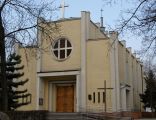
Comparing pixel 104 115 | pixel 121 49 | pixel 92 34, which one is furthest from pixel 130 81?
pixel 104 115

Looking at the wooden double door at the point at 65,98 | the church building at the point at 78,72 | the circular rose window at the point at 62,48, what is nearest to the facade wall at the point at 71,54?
the church building at the point at 78,72

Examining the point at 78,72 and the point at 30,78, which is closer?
the point at 78,72

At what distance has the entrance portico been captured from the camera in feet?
116

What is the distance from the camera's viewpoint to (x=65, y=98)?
36.1m

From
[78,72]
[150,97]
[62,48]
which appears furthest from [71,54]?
[150,97]

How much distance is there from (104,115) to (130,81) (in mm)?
11014

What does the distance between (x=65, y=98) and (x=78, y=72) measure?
3.33 metres

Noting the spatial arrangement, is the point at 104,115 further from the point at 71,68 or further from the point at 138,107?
the point at 138,107

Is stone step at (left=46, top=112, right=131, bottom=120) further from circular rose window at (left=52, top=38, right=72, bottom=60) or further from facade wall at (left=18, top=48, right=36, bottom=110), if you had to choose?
circular rose window at (left=52, top=38, right=72, bottom=60)

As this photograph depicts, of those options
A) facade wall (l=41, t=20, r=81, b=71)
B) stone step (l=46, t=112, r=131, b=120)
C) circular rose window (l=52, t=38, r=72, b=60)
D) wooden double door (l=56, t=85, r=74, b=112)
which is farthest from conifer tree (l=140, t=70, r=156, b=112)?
stone step (l=46, t=112, r=131, b=120)

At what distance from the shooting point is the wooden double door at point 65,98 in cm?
3588

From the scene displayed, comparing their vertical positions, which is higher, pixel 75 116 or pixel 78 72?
pixel 78 72

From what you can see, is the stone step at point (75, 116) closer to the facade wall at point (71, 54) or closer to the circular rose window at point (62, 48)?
the facade wall at point (71, 54)

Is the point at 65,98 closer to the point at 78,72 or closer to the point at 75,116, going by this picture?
the point at 78,72
